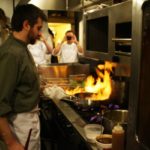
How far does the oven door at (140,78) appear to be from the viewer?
999 millimetres

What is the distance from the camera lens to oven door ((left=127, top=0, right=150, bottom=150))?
100cm

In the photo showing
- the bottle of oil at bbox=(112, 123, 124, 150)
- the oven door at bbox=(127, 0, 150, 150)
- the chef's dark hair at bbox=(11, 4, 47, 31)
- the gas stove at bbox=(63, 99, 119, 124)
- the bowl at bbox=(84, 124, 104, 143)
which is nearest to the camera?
the oven door at bbox=(127, 0, 150, 150)

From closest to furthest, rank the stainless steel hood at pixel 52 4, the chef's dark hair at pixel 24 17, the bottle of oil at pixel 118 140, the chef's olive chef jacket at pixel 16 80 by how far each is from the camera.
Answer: the bottle of oil at pixel 118 140 < the chef's olive chef jacket at pixel 16 80 < the chef's dark hair at pixel 24 17 < the stainless steel hood at pixel 52 4

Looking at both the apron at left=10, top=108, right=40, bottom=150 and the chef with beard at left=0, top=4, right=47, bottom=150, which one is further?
the apron at left=10, top=108, right=40, bottom=150

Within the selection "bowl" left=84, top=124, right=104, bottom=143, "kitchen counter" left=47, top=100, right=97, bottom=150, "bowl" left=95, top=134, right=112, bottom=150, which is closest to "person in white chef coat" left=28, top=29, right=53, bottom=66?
"kitchen counter" left=47, top=100, right=97, bottom=150

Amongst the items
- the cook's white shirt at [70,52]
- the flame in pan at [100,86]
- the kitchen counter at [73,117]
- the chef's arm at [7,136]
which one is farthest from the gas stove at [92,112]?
the cook's white shirt at [70,52]

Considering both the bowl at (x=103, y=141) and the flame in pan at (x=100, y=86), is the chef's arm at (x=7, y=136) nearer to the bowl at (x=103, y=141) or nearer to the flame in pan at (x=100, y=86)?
the bowl at (x=103, y=141)

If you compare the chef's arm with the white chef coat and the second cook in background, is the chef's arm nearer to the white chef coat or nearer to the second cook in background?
the second cook in background

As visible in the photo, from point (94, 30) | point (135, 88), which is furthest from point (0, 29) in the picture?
point (135, 88)

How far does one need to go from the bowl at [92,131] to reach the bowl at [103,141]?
0.14 feet

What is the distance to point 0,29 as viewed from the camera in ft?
11.2

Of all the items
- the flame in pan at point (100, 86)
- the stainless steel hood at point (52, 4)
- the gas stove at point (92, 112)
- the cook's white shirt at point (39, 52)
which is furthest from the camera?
the cook's white shirt at point (39, 52)

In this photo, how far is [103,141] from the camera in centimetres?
144

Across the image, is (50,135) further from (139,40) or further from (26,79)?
(139,40)
